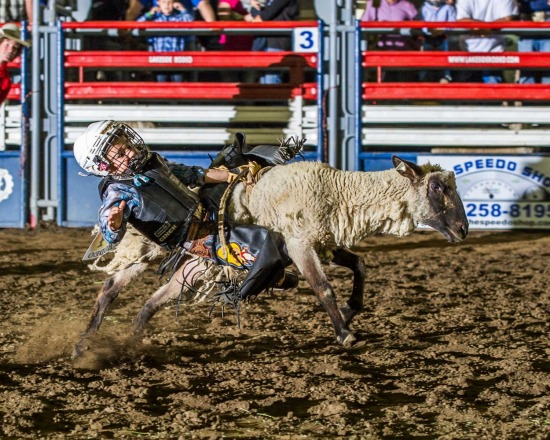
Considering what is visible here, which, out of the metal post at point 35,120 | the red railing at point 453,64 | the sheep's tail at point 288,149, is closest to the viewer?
the sheep's tail at point 288,149

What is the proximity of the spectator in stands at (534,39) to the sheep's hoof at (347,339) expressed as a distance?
620cm

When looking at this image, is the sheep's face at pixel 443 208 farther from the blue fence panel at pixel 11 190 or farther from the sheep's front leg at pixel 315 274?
the blue fence panel at pixel 11 190

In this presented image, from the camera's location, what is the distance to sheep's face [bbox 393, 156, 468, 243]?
15.7ft

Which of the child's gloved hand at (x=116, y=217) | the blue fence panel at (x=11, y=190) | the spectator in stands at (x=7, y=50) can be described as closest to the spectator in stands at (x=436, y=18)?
the spectator in stands at (x=7, y=50)

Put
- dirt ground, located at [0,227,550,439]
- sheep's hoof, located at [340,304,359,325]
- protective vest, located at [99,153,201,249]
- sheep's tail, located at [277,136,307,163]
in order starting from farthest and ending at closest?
sheep's tail, located at [277,136,307,163] < sheep's hoof, located at [340,304,359,325] < protective vest, located at [99,153,201,249] < dirt ground, located at [0,227,550,439]

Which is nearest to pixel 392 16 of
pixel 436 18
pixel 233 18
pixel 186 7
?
pixel 436 18

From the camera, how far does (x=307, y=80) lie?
34.4 ft

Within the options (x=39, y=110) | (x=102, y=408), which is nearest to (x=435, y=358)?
(x=102, y=408)

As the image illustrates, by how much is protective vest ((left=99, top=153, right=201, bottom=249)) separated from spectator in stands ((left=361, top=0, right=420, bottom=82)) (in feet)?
19.3

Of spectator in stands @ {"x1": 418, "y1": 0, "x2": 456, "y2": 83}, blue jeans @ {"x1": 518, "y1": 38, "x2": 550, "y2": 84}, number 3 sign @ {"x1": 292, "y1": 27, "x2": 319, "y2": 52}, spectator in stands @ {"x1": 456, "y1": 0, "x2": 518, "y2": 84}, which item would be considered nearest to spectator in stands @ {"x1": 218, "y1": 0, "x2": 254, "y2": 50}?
number 3 sign @ {"x1": 292, "y1": 27, "x2": 319, "y2": 52}

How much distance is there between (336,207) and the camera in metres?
4.83

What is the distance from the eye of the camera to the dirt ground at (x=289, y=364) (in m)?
3.59

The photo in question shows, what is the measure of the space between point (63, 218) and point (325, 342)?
5451 mm

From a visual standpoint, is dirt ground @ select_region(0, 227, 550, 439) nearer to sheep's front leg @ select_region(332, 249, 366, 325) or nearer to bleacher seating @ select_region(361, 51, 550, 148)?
sheep's front leg @ select_region(332, 249, 366, 325)
